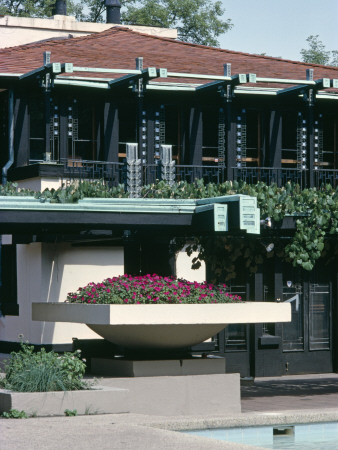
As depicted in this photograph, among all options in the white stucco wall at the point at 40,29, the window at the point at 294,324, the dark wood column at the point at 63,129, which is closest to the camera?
the dark wood column at the point at 63,129

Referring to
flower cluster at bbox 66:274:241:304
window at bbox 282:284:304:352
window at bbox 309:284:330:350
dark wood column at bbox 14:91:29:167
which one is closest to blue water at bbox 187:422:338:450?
flower cluster at bbox 66:274:241:304

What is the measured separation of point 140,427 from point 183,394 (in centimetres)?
332

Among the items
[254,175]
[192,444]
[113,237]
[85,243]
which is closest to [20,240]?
[85,243]

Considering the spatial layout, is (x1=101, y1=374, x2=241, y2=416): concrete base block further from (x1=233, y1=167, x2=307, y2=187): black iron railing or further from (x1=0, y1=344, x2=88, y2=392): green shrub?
(x1=233, y1=167, x2=307, y2=187): black iron railing

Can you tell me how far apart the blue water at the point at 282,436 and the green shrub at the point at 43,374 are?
203 cm

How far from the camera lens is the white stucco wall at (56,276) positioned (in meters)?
23.2

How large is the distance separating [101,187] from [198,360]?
4.33 meters

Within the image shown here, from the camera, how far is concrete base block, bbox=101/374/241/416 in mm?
17109

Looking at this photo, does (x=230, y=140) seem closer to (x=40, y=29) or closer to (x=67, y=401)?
(x=67, y=401)

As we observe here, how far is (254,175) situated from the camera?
2658 centimetres

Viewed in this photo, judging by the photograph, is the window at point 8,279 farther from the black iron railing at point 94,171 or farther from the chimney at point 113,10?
the chimney at point 113,10

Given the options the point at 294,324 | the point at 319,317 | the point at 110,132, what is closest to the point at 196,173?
the point at 110,132

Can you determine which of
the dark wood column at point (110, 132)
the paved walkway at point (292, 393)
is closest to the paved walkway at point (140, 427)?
the paved walkway at point (292, 393)

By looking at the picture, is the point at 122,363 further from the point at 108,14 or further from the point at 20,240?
the point at 108,14
